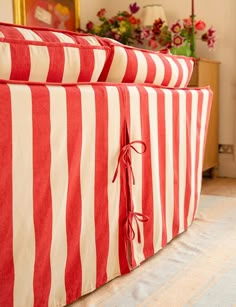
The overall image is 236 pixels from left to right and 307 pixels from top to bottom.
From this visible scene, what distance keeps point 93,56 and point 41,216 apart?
464 millimetres

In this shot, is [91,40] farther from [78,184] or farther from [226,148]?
[226,148]

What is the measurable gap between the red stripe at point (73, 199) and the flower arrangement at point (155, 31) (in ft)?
7.11

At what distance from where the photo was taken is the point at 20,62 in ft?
3.30

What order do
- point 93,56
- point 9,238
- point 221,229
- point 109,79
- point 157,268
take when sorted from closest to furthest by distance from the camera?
point 9,238 < point 93,56 < point 109,79 < point 157,268 < point 221,229

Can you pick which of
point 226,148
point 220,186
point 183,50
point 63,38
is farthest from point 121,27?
point 63,38

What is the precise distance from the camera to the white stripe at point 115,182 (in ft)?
4.25

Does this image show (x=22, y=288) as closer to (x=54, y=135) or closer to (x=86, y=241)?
(x=86, y=241)

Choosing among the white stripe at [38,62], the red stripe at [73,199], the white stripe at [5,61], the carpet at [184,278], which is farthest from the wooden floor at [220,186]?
the white stripe at [5,61]

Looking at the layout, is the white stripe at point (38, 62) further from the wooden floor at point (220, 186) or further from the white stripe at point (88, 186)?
the wooden floor at point (220, 186)

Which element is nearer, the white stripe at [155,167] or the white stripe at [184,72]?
the white stripe at [155,167]

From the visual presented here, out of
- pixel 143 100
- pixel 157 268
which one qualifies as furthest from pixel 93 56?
pixel 157 268

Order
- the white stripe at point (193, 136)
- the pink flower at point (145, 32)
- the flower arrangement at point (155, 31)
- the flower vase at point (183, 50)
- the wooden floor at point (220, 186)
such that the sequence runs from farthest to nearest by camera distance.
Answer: the pink flower at point (145, 32)
the flower arrangement at point (155, 31)
the flower vase at point (183, 50)
the wooden floor at point (220, 186)
the white stripe at point (193, 136)

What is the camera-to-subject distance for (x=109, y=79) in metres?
1.38

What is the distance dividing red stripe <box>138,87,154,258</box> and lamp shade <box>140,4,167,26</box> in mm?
2188
